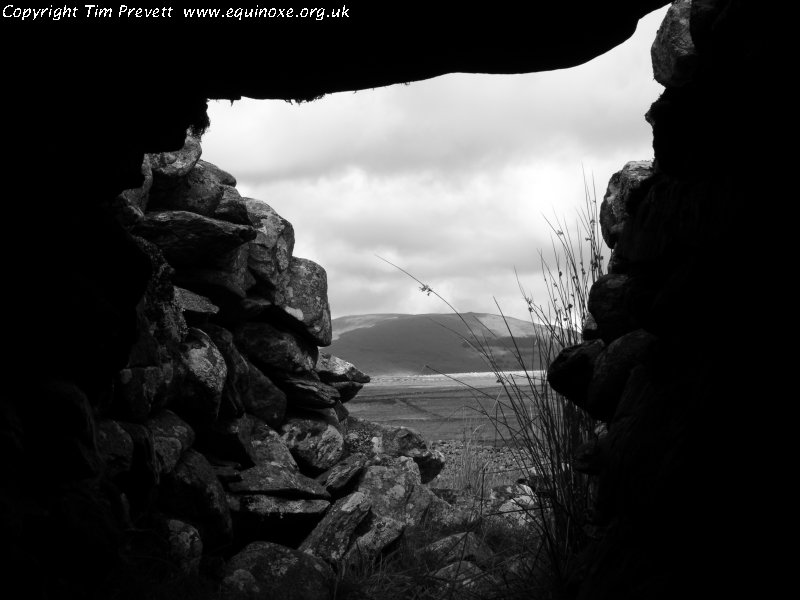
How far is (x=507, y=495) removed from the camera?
8391 millimetres

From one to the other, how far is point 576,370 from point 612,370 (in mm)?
345

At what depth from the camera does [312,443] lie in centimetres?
894

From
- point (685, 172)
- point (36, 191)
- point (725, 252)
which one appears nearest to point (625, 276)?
point (685, 172)

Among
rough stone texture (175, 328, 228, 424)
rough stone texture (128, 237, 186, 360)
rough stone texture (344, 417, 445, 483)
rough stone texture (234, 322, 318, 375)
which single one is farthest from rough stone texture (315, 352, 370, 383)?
rough stone texture (128, 237, 186, 360)

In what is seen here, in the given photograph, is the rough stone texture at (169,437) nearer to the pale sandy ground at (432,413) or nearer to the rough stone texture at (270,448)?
the rough stone texture at (270,448)

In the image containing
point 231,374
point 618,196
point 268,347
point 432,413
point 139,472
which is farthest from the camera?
point 432,413

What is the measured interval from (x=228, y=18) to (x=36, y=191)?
105cm

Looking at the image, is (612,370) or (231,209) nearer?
(612,370)

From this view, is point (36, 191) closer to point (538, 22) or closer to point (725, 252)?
point (538, 22)

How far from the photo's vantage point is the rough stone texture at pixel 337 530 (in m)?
6.75

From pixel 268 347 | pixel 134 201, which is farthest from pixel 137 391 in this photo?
pixel 268 347

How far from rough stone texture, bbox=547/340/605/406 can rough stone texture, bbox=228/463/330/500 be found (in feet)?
13.8

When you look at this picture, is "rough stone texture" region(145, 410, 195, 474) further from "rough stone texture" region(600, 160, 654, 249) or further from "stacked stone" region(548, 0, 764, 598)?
"stacked stone" region(548, 0, 764, 598)

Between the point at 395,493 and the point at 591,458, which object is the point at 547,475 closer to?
the point at 591,458
